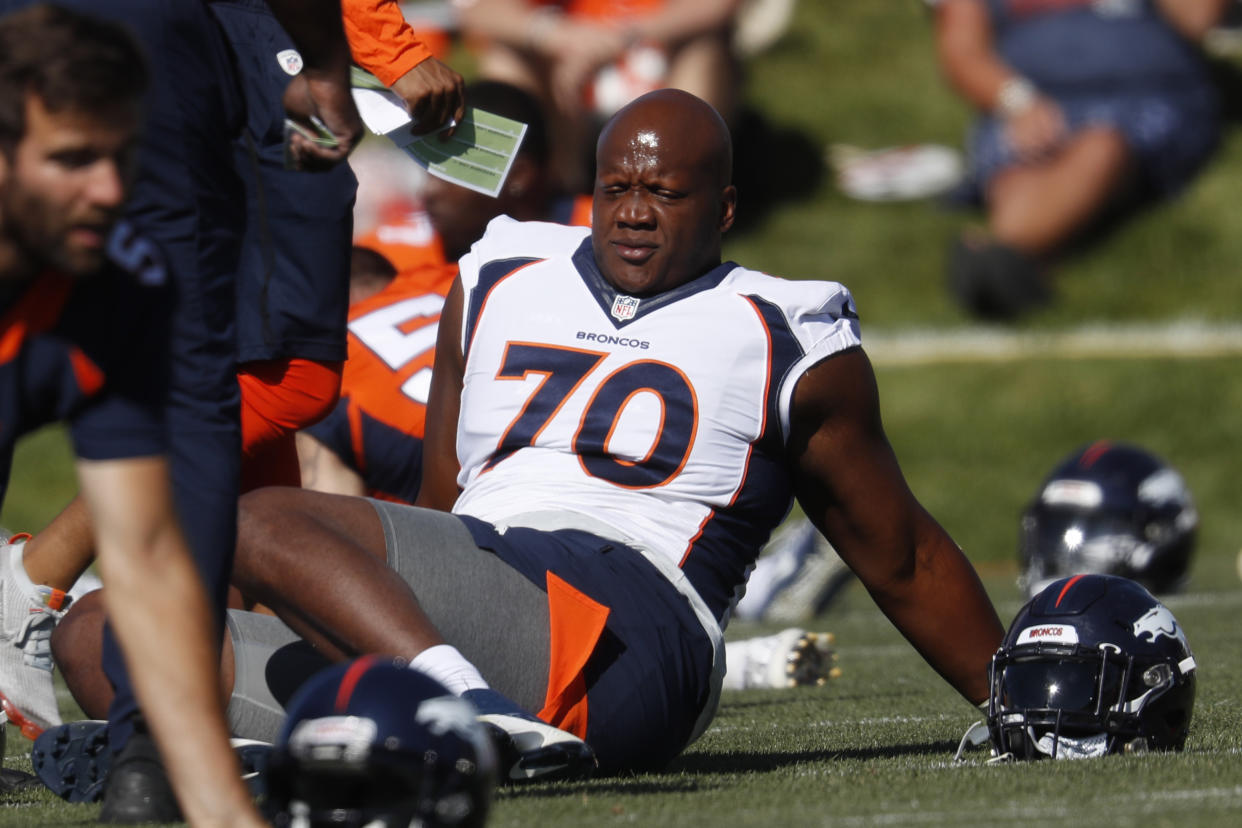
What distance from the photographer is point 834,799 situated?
3.13 m

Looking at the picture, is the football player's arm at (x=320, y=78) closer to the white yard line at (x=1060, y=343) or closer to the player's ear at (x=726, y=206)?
the player's ear at (x=726, y=206)

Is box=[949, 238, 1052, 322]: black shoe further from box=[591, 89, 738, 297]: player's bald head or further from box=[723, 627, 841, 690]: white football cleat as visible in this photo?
box=[591, 89, 738, 297]: player's bald head

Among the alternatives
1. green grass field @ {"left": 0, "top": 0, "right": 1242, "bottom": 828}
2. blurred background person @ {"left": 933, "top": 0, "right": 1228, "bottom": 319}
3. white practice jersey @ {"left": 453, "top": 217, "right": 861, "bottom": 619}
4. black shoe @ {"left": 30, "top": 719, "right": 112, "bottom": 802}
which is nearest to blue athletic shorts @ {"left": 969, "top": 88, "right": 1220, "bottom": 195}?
blurred background person @ {"left": 933, "top": 0, "right": 1228, "bottom": 319}

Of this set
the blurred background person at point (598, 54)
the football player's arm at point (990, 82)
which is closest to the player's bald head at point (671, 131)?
the blurred background person at point (598, 54)

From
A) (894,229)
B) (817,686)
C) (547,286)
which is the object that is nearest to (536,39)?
(894,229)

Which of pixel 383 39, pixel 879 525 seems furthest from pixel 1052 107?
pixel 383 39

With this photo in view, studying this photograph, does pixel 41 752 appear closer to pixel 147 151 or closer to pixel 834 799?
pixel 147 151

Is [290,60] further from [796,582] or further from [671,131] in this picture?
[796,582]

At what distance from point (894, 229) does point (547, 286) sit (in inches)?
403

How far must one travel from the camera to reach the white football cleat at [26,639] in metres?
3.85

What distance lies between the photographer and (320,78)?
11.3ft

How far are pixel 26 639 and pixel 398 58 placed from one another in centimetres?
137

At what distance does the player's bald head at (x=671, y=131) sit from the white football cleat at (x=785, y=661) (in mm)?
1822

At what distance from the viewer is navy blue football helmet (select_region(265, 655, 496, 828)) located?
2.44 m
